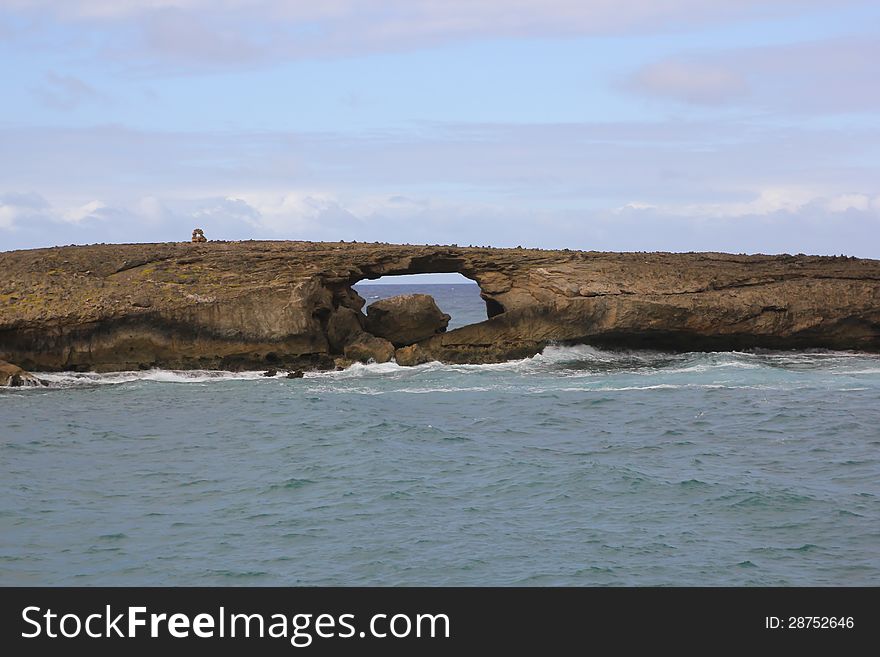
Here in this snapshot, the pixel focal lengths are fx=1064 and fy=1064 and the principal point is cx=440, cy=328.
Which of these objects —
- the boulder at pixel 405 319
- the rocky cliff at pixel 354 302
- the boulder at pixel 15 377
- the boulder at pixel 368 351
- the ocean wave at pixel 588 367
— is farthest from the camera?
the boulder at pixel 405 319

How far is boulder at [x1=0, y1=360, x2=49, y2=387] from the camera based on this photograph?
95.4 feet

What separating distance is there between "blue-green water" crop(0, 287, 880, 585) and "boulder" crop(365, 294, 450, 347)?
14.2 ft

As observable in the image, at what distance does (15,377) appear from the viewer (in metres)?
29.2

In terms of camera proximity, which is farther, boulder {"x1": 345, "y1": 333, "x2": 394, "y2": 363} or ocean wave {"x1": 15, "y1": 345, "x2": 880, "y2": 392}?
boulder {"x1": 345, "y1": 333, "x2": 394, "y2": 363}

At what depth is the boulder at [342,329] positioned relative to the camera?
32.8 m

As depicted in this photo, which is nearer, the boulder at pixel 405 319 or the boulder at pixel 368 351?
the boulder at pixel 368 351

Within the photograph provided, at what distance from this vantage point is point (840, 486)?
17188 mm

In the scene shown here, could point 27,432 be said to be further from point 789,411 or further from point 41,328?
point 789,411

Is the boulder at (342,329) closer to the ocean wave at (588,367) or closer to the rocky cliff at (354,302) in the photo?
the rocky cliff at (354,302)

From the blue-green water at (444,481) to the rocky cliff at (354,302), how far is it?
169 centimetres

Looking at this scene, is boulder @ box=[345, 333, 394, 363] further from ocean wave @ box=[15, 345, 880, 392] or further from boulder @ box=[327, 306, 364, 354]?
boulder @ box=[327, 306, 364, 354]

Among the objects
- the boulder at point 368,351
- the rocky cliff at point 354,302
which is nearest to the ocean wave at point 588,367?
the boulder at point 368,351

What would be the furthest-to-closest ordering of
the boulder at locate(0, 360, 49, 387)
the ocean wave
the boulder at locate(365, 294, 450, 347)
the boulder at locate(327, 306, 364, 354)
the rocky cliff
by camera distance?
the boulder at locate(365, 294, 450, 347)
the boulder at locate(327, 306, 364, 354)
the rocky cliff
the ocean wave
the boulder at locate(0, 360, 49, 387)

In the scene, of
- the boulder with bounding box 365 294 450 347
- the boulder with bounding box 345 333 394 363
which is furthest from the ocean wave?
the boulder with bounding box 365 294 450 347
